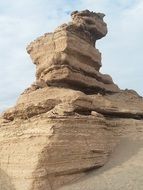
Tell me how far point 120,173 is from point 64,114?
3553mm

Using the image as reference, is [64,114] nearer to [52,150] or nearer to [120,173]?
[52,150]

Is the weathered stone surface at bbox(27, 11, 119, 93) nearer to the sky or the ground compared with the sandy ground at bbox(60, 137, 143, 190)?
nearer to the sky

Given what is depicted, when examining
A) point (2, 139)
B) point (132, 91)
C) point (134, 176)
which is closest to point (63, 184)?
point (134, 176)

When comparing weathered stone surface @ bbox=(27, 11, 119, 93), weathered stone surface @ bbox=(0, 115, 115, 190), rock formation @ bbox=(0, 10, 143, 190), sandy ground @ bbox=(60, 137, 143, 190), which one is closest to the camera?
sandy ground @ bbox=(60, 137, 143, 190)

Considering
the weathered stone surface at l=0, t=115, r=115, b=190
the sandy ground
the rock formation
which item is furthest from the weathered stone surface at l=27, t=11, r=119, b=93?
the sandy ground

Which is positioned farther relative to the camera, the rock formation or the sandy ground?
the rock formation

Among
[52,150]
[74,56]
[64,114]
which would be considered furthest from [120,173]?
[74,56]

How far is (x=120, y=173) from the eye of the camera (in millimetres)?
18328

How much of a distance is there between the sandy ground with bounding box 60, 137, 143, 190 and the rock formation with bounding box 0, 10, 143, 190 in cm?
39

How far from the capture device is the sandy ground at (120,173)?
1744 cm

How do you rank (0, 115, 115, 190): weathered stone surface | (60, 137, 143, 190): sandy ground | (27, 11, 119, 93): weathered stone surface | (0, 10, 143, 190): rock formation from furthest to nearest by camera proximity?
(27, 11, 119, 93): weathered stone surface, (0, 10, 143, 190): rock formation, (0, 115, 115, 190): weathered stone surface, (60, 137, 143, 190): sandy ground

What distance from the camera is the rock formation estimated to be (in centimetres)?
1822

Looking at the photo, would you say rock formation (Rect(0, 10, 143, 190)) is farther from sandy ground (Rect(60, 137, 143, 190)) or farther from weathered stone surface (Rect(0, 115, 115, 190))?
sandy ground (Rect(60, 137, 143, 190))

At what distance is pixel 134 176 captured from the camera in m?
18.0
